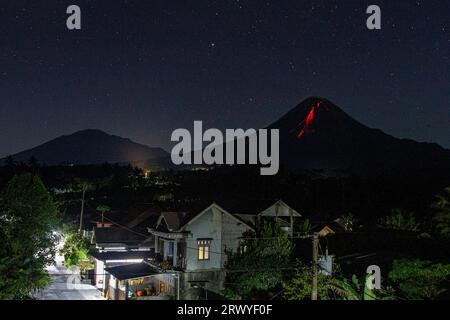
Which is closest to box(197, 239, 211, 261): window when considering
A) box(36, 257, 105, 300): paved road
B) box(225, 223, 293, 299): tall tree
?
box(225, 223, 293, 299): tall tree

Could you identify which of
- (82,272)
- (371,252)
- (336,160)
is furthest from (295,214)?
(336,160)

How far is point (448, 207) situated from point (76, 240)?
25.4 meters

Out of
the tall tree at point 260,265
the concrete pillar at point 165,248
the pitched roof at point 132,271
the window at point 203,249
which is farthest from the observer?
the concrete pillar at point 165,248

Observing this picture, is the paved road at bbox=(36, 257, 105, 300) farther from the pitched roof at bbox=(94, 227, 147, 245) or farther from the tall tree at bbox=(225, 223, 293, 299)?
the tall tree at bbox=(225, 223, 293, 299)

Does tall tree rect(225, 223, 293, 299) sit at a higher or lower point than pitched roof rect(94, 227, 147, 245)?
lower

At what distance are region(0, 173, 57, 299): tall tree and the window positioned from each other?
21.2 feet

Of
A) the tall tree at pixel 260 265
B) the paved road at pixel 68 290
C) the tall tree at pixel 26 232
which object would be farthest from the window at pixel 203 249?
the tall tree at pixel 26 232

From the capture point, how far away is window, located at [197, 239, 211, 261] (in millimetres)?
24000

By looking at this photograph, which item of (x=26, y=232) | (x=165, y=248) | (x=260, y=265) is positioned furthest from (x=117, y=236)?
(x=260, y=265)

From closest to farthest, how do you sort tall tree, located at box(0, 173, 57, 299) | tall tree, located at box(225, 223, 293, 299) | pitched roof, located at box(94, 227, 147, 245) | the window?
tall tree, located at box(0, 173, 57, 299)
tall tree, located at box(225, 223, 293, 299)
the window
pitched roof, located at box(94, 227, 147, 245)

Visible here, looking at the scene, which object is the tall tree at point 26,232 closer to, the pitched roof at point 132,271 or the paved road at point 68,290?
the paved road at point 68,290

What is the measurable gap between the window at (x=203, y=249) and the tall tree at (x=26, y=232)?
6.47m

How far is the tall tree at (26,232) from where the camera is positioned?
62.1 feet

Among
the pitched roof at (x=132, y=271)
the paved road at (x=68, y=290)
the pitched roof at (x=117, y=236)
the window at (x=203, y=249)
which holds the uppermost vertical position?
the pitched roof at (x=117, y=236)
